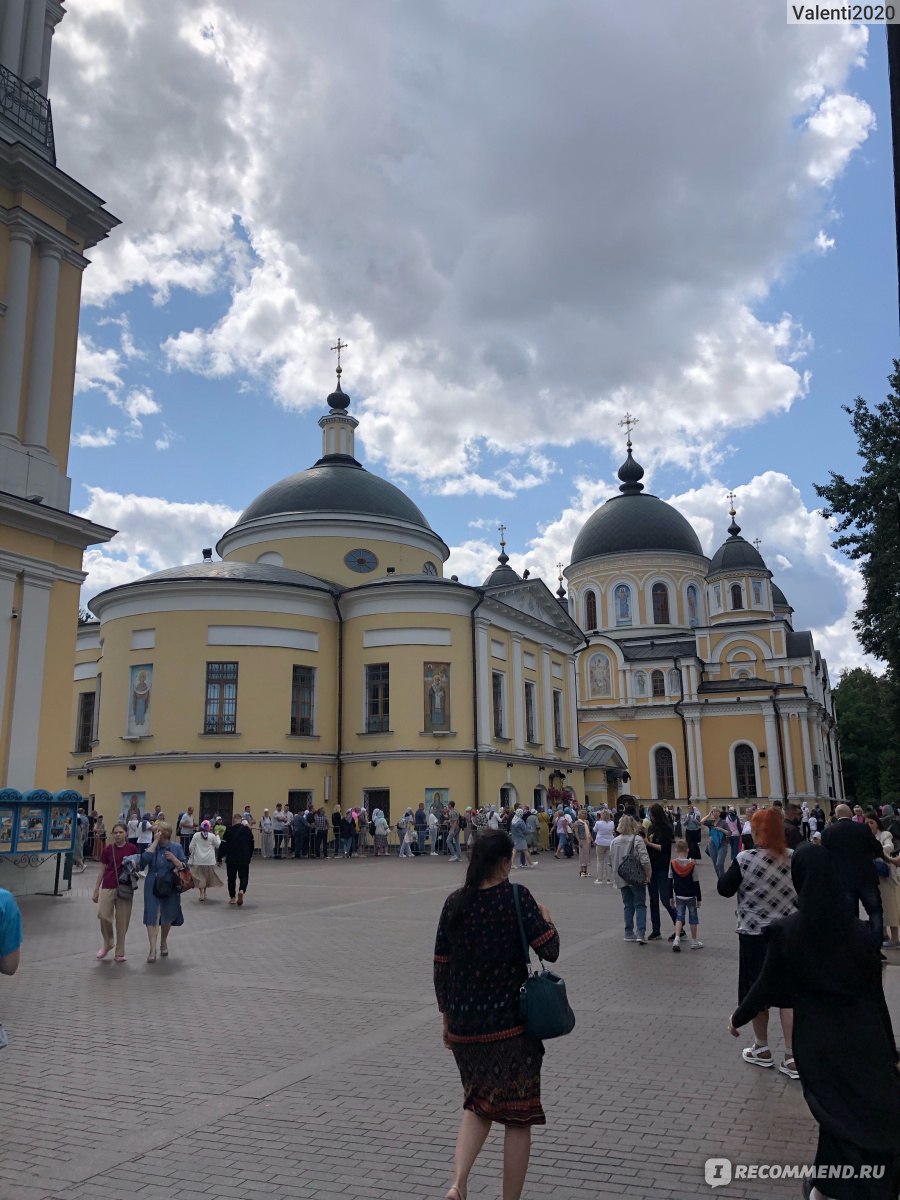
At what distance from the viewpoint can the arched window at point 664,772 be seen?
202ft

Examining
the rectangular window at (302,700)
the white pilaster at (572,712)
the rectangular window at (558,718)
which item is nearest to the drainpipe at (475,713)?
the rectangular window at (302,700)

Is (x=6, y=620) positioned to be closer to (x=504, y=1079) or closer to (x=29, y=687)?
(x=29, y=687)

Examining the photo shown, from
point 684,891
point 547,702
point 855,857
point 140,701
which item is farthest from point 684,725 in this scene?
point 855,857

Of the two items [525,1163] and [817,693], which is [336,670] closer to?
[525,1163]

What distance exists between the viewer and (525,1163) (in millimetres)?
4309

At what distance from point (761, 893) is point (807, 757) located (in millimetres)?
55219

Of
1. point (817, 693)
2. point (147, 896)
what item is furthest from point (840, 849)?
point (817, 693)

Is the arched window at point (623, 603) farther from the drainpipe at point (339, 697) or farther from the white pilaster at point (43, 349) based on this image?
the white pilaster at point (43, 349)

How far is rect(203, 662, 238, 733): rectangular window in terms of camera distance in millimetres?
33062

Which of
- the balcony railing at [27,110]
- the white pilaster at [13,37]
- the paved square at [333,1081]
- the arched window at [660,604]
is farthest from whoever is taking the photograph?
the arched window at [660,604]

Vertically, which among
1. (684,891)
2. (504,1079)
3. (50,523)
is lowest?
(504,1079)

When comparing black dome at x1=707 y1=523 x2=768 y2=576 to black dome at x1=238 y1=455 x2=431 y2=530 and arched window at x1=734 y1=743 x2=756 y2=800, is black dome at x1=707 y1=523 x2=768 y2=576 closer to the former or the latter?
arched window at x1=734 y1=743 x2=756 y2=800

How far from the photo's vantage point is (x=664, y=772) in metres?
62.2

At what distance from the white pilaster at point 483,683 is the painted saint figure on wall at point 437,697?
143cm
